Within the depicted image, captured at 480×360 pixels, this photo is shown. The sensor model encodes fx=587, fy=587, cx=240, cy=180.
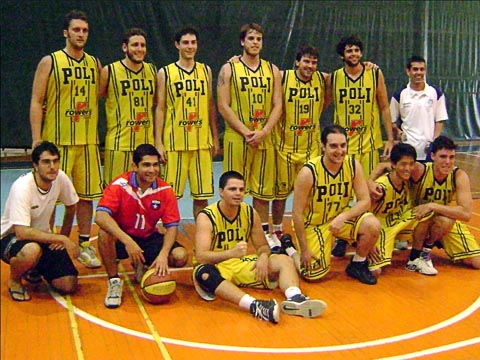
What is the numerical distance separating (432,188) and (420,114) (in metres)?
0.82

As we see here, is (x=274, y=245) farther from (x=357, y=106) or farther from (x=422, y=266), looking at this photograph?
(x=357, y=106)

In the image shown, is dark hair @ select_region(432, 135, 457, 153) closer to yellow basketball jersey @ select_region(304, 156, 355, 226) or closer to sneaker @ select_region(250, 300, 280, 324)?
yellow basketball jersey @ select_region(304, 156, 355, 226)

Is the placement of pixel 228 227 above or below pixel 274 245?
above

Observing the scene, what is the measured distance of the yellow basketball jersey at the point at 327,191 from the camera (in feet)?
Answer: 13.9

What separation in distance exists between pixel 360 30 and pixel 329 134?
643 centimetres

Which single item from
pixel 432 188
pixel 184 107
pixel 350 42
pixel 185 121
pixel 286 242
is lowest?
pixel 286 242

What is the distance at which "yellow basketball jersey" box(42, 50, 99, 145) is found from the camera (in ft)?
14.5

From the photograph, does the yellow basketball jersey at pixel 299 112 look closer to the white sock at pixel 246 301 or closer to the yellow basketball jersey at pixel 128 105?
the yellow basketball jersey at pixel 128 105

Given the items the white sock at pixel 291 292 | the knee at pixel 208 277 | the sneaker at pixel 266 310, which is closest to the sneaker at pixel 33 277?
the knee at pixel 208 277

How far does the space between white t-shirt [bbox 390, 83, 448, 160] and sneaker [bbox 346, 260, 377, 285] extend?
1.34 meters

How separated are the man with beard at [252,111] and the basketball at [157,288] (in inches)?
54.4

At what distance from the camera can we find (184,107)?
4691 mm

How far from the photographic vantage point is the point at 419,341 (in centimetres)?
322

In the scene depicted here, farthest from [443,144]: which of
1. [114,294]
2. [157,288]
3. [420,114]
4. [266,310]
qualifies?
[114,294]
